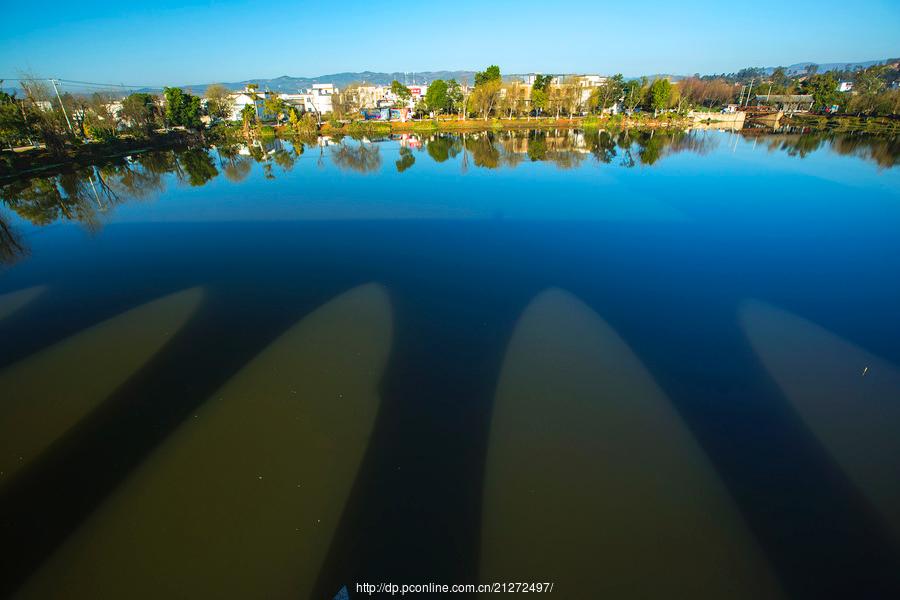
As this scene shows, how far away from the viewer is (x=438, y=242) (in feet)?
29.6

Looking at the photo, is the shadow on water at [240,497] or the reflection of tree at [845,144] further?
the reflection of tree at [845,144]

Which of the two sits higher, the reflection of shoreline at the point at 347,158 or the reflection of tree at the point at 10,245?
the reflection of shoreline at the point at 347,158

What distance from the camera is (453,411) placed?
4184 millimetres

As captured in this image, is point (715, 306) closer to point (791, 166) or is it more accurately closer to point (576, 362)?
point (576, 362)

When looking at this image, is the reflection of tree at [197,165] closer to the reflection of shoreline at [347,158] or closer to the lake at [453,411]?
the reflection of shoreline at [347,158]

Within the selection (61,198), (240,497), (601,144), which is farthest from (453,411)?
(601,144)

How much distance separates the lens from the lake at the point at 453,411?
113 inches

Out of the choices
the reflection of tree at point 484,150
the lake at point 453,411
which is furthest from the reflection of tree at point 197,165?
the reflection of tree at point 484,150

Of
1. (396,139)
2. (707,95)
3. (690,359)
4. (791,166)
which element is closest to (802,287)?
(690,359)

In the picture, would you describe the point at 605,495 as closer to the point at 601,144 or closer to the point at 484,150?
the point at 484,150

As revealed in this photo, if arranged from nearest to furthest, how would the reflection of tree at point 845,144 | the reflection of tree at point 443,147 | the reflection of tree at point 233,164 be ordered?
1. the reflection of tree at point 233,164
2. the reflection of tree at point 845,144
3. the reflection of tree at point 443,147

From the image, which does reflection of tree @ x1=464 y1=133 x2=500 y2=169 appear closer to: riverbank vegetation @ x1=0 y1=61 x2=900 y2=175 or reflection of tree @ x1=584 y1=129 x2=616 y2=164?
reflection of tree @ x1=584 y1=129 x2=616 y2=164

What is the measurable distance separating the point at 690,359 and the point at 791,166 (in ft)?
57.2

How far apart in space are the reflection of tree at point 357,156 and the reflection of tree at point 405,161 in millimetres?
974
